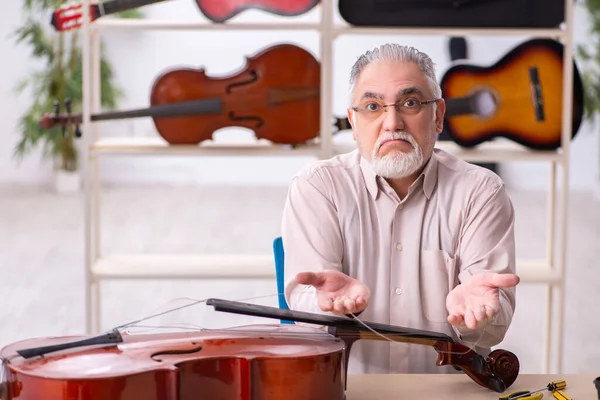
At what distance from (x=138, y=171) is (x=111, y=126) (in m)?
0.44

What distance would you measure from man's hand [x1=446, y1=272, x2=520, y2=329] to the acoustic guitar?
1.69 m

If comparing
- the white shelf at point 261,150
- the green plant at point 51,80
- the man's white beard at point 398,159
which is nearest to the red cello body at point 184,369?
the man's white beard at point 398,159

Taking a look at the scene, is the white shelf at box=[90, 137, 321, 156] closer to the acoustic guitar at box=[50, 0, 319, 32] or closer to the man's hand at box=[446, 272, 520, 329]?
the acoustic guitar at box=[50, 0, 319, 32]

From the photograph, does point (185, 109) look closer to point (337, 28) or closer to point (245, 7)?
point (245, 7)

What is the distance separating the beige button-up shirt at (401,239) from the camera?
1927mm

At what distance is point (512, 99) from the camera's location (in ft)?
10.1

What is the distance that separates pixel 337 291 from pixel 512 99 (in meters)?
1.70

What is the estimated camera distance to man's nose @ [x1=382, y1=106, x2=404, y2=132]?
1.87 metres

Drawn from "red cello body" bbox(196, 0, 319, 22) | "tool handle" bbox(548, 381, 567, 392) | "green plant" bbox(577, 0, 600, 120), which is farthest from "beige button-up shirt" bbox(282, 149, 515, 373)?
"green plant" bbox(577, 0, 600, 120)

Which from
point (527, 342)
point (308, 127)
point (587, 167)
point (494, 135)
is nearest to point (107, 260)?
point (308, 127)

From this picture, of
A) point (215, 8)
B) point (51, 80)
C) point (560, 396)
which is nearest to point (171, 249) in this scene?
point (51, 80)

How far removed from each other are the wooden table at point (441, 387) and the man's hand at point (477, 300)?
9 centimetres

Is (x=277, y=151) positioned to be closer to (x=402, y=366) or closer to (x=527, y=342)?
(x=402, y=366)

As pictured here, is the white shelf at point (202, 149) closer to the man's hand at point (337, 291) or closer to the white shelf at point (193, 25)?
the white shelf at point (193, 25)
